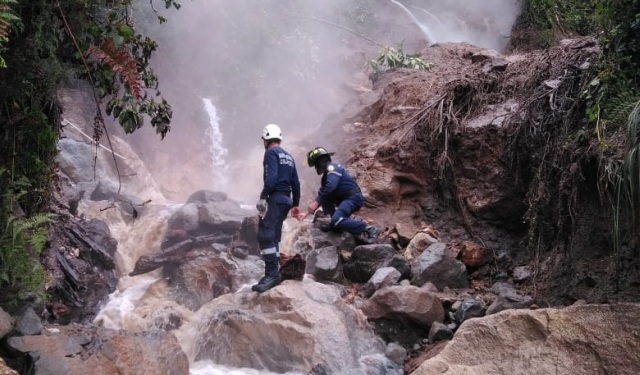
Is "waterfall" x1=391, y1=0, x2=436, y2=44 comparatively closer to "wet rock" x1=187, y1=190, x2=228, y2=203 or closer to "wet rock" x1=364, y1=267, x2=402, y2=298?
"wet rock" x1=187, y1=190, x2=228, y2=203

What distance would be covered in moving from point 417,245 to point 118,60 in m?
4.20

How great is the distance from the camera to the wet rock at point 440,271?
230 inches

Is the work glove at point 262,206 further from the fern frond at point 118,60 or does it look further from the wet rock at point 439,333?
the wet rock at point 439,333

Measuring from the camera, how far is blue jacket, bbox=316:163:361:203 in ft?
23.0

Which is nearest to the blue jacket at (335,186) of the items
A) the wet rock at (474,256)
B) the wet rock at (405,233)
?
the wet rock at (405,233)

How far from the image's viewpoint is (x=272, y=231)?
5715mm

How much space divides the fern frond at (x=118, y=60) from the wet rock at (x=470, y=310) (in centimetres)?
348

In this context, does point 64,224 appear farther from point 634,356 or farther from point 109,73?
point 634,356

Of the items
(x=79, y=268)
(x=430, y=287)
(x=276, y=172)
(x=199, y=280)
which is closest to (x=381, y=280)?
(x=430, y=287)

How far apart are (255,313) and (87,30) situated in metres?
2.95

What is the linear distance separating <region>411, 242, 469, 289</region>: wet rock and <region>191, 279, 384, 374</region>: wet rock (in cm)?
101

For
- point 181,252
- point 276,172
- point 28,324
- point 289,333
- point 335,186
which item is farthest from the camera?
point 181,252

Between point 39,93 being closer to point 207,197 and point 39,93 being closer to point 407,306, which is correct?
point 407,306

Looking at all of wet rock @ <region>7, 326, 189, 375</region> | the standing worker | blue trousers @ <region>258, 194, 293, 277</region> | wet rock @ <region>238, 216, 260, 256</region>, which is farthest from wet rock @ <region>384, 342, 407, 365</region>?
wet rock @ <region>238, 216, 260, 256</region>
